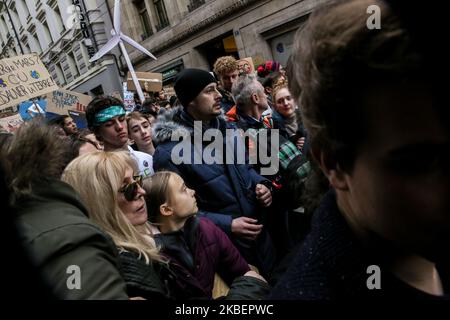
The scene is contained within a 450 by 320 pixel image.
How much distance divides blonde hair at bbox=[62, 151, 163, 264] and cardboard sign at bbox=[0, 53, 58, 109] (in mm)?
3806

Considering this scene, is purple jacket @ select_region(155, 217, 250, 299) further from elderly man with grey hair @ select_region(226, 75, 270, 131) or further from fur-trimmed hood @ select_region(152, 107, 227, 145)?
elderly man with grey hair @ select_region(226, 75, 270, 131)

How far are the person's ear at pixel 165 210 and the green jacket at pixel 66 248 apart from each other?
1063mm

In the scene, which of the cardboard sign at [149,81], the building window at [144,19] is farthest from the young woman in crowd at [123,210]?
the building window at [144,19]

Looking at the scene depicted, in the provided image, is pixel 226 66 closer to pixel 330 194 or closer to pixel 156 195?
pixel 156 195

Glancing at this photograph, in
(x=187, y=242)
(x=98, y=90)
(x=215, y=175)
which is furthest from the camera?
(x=98, y=90)

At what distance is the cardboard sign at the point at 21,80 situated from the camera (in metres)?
4.88

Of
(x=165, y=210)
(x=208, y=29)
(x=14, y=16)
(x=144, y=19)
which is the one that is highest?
(x=14, y=16)

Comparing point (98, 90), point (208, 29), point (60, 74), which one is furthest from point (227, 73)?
point (60, 74)

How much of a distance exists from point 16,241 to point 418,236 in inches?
34.0

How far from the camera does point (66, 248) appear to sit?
2.88 feet

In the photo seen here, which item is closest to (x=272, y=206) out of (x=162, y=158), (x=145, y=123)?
(x=162, y=158)

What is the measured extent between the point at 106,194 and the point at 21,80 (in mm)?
4334

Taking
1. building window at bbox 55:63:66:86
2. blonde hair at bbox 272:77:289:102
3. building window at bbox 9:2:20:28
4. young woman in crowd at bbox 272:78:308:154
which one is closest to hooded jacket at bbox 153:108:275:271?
young woman in crowd at bbox 272:78:308:154

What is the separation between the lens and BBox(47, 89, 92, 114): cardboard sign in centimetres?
554
